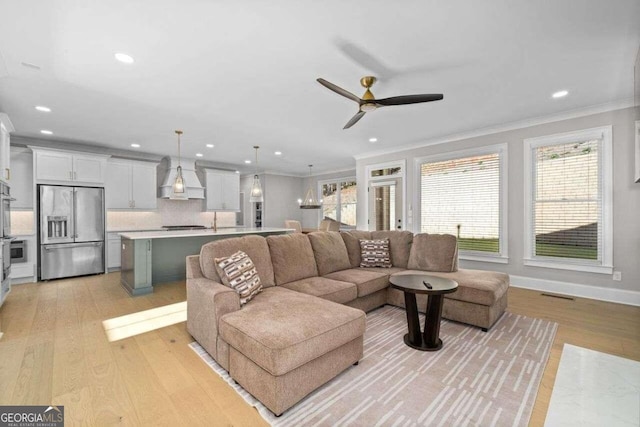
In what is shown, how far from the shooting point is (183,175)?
6980 millimetres

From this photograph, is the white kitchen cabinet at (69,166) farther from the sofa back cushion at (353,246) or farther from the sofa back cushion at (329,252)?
the sofa back cushion at (353,246)

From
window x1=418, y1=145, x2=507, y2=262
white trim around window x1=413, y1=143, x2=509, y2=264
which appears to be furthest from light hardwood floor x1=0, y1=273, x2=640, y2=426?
window x1=418, y1=145, x2=507, y2=262

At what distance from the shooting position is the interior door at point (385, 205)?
625 cm

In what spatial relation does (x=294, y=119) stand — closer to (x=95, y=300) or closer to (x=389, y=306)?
(x=389, y=306)

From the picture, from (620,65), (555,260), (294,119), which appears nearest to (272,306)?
(294,119)

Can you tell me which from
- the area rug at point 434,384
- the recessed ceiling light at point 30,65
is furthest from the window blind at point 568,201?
the recessed ceiling light at point 30,65

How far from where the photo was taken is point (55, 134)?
16.8 ft

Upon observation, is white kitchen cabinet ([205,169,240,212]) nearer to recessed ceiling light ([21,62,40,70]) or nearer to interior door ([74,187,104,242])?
interior door ([74,187,104,242])

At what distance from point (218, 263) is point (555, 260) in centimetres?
481

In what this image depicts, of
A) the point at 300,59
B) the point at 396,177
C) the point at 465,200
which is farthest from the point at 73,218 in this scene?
the point at 465,200

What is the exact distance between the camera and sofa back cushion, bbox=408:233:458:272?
3656 mm
